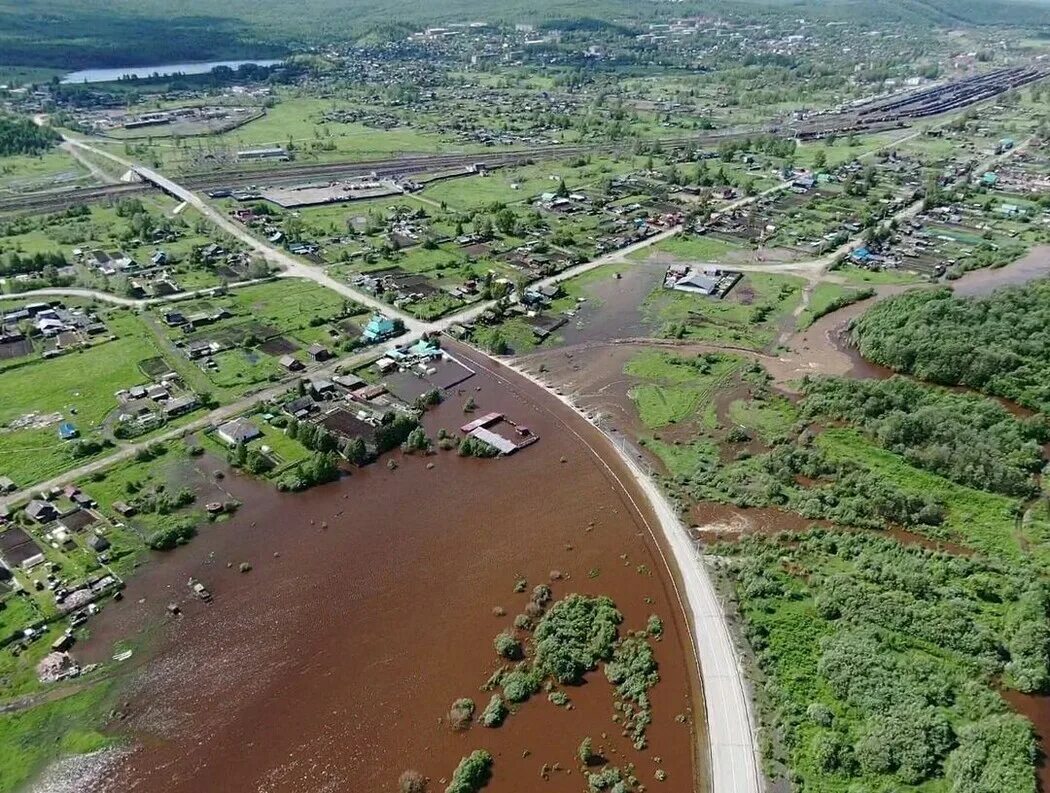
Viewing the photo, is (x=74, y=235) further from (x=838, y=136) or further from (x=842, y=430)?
(x=838, y=136)

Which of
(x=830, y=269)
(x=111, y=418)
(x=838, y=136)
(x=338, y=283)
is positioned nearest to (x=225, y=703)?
(x=111, y=418)

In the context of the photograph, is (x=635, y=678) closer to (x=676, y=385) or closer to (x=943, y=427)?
(x=676, y=385)

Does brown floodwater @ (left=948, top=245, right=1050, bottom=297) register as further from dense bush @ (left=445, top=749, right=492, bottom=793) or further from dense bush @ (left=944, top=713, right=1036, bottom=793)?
dense bush @ (left=445, top=749, right=492, bottom=793)

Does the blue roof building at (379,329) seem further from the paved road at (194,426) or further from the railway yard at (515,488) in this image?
the paved road at (194,426)

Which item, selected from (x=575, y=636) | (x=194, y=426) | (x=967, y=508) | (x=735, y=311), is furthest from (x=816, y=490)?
(x=194, y=426)

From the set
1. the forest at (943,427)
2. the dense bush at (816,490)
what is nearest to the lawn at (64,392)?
the dense bush at (816,490)

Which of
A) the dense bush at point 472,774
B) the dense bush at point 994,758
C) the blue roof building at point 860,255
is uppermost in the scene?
the blue roof building at point 860,255
